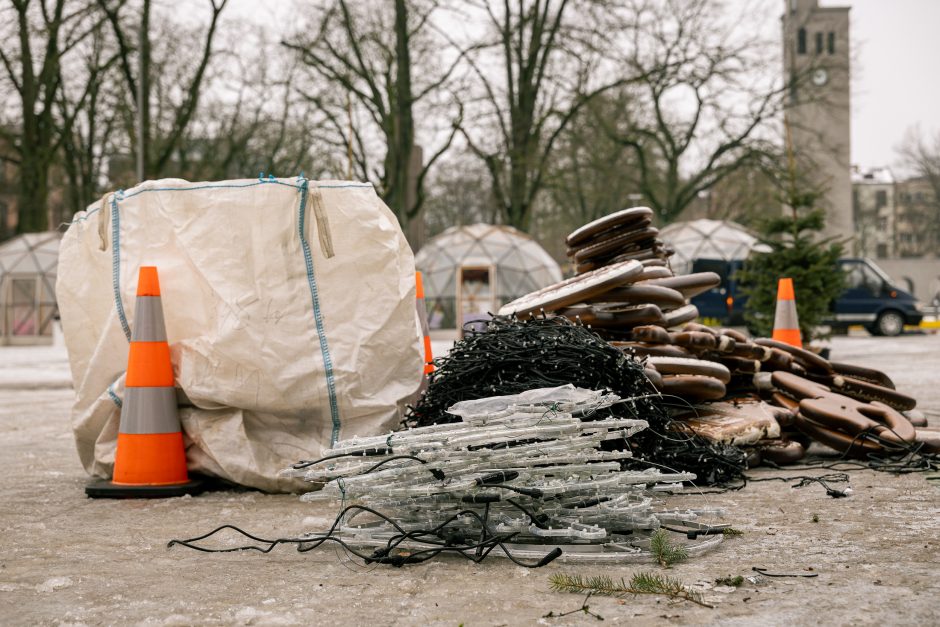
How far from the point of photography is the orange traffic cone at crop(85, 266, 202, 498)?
4.71m

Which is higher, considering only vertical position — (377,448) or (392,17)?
(392,17)

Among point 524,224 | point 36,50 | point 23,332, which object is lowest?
point 23,332

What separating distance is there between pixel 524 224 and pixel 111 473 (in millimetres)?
24742

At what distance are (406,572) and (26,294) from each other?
89.0 feet

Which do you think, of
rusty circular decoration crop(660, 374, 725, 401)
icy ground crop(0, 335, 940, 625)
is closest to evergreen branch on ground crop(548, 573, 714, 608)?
icy ground crop(0, 335, 940, 625)

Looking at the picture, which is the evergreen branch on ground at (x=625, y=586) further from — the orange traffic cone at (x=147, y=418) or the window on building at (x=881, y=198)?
the window on building at (x=881, y=198)

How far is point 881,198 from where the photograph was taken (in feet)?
301

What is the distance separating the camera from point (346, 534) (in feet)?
11.8

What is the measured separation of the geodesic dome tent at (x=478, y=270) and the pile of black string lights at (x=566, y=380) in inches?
880

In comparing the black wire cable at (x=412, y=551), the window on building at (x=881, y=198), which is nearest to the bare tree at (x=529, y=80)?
the black wire cable at (x=412, y=551)

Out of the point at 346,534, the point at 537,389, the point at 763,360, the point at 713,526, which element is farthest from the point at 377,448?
the point at 763,360

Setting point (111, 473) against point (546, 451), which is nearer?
point (546, 451)

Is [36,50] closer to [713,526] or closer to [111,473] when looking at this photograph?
[111,473]

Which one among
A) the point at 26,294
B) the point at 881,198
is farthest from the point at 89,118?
the point at 881,198
